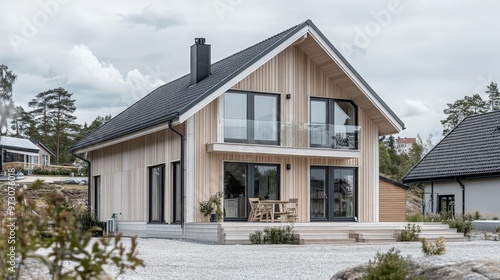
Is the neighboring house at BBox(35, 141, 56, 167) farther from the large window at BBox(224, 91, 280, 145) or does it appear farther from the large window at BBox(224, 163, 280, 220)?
the large window at BBox(224, 163, 280, 220)

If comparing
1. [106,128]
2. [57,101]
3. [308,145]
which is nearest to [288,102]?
[308,145]

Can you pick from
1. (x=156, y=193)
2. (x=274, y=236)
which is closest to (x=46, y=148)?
(x=156, y=193)

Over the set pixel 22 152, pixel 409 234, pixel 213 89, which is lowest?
pixel 409 234

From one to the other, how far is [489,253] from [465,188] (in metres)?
15.8

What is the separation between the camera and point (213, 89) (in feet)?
61.1

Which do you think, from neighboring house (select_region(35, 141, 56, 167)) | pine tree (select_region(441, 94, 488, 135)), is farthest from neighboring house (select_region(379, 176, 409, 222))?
neighboring house (select_region(35, 141, 56, 167))

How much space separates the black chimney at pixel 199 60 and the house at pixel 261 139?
31 mm

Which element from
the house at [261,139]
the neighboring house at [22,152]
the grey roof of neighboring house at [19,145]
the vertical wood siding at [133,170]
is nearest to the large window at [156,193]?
the house at [261,139]

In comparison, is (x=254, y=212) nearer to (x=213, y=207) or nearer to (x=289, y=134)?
(x=213, y=207)

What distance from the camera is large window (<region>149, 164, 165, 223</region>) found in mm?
20812

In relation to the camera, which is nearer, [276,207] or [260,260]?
[260,260]

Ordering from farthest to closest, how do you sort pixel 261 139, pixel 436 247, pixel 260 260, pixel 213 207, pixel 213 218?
pixel 261 139, pixel 213 207, pixel 213 218, pixel 260 260, pixel 436 247

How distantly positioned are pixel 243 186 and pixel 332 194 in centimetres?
299

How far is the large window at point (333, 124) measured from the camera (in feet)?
68.5
